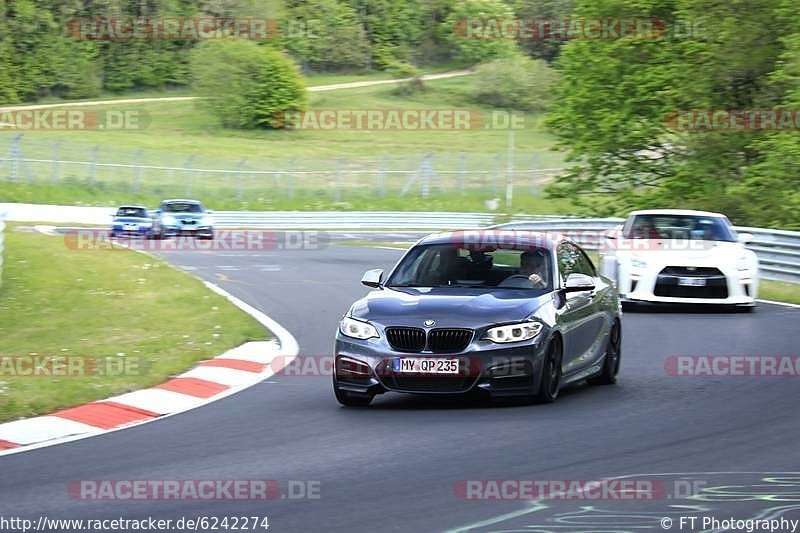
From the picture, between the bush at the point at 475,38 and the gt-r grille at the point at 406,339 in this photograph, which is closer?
the gt-r grille at the point at 406,339

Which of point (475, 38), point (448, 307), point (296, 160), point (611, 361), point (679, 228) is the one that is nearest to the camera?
point (448, 307)

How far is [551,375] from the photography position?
440 inches

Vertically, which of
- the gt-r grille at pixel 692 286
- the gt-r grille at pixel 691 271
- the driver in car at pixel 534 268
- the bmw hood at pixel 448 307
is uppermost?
the driver in car at pixel 534 268

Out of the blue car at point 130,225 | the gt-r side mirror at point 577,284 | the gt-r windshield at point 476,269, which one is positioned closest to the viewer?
the gt-r side mirror at point 577,284

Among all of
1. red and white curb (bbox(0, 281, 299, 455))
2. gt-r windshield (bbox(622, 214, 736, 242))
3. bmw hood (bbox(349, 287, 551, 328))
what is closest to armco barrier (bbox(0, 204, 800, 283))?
gt-r windshield (bbox(622, 214, 736, 242))

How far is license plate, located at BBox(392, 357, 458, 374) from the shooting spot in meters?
10.7

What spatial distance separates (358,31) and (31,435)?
117151 millimetres

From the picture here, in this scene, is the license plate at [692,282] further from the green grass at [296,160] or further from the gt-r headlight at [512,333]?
the green grass at [296,160]

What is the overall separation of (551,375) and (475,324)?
831mm

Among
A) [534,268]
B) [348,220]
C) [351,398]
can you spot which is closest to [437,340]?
[351,398]

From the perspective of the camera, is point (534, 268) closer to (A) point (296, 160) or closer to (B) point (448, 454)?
(B) point (448, 454)

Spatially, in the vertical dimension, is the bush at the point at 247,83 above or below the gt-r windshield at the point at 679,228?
above

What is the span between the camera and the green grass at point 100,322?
12.3 meters

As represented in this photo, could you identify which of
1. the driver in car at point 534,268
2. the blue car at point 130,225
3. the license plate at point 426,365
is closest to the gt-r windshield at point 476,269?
the driver in car at point 534,268
